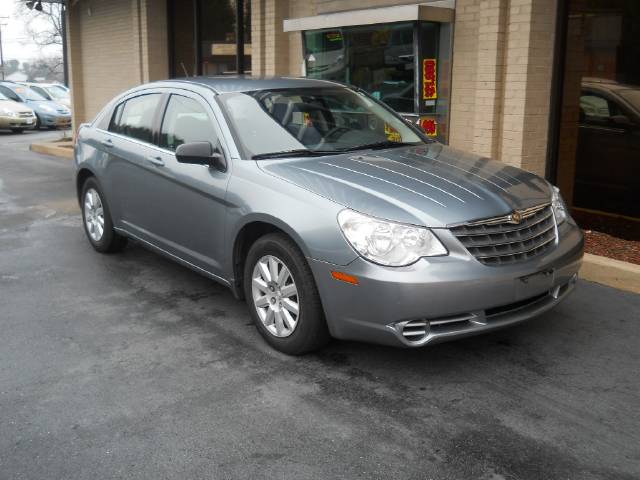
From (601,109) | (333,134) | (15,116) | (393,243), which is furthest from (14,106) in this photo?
(393,243)

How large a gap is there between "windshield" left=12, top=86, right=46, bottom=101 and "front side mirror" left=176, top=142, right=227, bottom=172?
21.6 metres

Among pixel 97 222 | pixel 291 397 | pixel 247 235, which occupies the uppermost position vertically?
pixel 247 235

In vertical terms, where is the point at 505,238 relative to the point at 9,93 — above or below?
below

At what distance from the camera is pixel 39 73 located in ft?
298

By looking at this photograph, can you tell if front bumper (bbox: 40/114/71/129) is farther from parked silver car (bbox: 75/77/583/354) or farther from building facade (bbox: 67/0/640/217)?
parked silver car (bbox: 75/77/583/354)

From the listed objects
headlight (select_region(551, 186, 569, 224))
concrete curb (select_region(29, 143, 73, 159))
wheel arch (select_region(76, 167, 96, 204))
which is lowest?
concrete curb (select_region(29, 143, 73, 159))

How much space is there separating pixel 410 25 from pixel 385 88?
2.84 ft

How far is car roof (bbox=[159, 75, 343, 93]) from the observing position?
550cm

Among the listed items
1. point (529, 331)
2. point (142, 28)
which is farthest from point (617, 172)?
point (142, 28)

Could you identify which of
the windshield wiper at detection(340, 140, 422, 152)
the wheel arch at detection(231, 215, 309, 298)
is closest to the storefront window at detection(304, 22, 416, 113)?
the windshield wiper at detection(340, 140, 422, 152)

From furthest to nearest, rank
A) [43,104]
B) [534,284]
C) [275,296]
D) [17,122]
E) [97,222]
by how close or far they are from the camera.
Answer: [43,104], [17,122], [97,222], [275,296], [534,284]

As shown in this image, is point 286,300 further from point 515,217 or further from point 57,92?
point 57,92

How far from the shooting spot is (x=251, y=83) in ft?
18.5

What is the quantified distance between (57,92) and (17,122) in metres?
4.95
